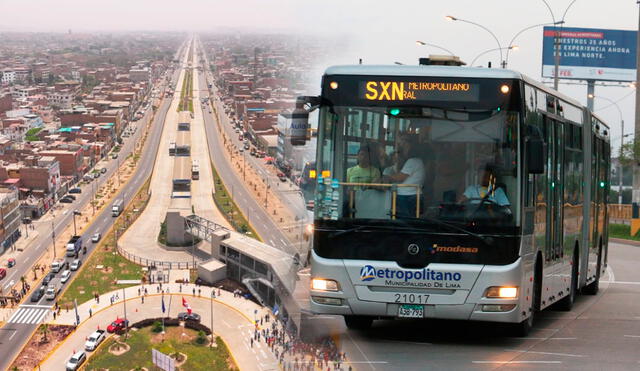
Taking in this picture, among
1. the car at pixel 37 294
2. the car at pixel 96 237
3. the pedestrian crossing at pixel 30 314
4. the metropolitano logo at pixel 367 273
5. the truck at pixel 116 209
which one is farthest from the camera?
the truck at pixel 116 209

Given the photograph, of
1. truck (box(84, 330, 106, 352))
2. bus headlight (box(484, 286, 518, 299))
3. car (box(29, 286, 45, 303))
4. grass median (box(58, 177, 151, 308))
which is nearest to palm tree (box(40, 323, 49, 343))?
truck (box(84, 330, 106, 352))

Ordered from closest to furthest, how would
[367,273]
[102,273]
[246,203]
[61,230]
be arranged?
[367,273]
[102,273]
[61,230]
[246,203]

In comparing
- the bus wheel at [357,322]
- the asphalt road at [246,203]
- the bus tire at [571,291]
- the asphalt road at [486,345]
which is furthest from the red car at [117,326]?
the bus wheel at [357,322]

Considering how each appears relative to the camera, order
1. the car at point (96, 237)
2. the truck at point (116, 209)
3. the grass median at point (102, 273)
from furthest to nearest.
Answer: the truck at point (116, 209), the car at point (96, 237), the grass median at point (102, 273)

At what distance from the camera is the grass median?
19.4 meters

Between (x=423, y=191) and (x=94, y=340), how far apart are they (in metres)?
13.1

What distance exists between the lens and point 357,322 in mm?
3643

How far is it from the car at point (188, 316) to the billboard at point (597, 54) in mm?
10809

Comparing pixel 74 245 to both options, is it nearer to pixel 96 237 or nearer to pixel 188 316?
pixel 96 237

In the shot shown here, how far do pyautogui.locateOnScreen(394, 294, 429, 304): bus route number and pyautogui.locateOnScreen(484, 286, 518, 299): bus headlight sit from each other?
25cm

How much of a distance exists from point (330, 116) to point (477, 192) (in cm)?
67

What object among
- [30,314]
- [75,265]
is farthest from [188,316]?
[75,265]

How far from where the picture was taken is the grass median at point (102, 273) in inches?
763

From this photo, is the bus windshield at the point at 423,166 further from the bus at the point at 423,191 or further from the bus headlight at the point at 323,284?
the bus headlight at the point at 323,284
